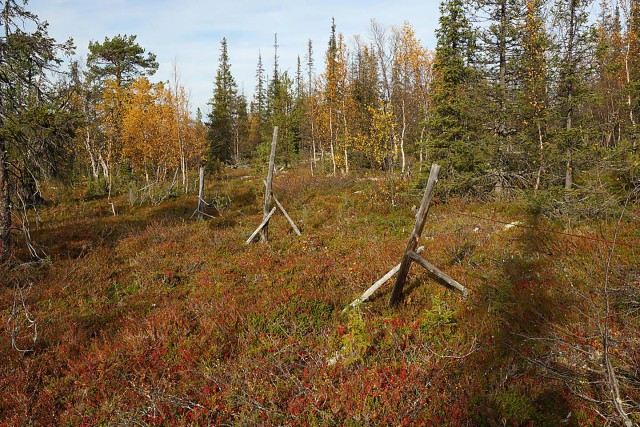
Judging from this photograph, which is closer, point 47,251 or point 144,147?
point 47,251

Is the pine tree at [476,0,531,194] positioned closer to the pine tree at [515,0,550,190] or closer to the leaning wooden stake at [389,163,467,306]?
the pine tree at [515,0,550,190]

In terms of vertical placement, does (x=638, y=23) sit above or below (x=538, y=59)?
above

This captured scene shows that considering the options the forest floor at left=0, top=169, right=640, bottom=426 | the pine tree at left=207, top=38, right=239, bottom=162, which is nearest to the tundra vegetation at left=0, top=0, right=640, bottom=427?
the forest floor at left=0, top=169, right=640, bottom=426

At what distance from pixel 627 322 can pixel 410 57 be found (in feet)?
68.6

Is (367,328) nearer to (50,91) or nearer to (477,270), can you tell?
(477,270)

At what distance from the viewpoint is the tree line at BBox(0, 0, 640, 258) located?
340 inches

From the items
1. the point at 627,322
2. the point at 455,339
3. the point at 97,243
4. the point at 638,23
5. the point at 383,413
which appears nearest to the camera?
the point at 383,413

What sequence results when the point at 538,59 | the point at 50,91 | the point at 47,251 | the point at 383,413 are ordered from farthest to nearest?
the point at 538,59 → the point at 47,251 → the point at 50,91 → the point at 383,413

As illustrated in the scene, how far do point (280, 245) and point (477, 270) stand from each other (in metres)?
5.93

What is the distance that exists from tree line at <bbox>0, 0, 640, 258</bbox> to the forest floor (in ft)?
7.51

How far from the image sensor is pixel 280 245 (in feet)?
35.1

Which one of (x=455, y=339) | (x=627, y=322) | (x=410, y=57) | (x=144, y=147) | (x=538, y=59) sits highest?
(x=410, y=57)

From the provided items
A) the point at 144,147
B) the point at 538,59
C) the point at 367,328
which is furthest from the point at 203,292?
the point at 144,147

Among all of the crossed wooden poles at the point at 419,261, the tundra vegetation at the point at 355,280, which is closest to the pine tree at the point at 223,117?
the tundra vegetation at the point at 355,280
